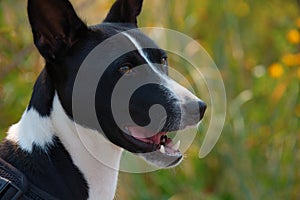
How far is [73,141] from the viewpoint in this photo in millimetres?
2439

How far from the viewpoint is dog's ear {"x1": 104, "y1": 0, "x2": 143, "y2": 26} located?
2.71 m

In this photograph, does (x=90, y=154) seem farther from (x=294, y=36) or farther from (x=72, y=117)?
(x=294, y=36)

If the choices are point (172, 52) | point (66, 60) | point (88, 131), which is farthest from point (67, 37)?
point (172, 52)

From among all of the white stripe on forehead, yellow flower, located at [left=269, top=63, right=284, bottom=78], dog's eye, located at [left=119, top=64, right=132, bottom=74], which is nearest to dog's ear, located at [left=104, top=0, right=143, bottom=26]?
the white stripe on forehead

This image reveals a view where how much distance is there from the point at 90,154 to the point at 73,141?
0.25ft

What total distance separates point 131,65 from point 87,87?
152 millimetres

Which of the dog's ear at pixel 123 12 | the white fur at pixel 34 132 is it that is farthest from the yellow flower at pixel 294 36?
the white fur at pixel 34 132

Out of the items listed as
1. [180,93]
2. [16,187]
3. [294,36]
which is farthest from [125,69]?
[294,36]

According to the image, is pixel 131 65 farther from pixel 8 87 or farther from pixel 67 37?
pixel 8 87

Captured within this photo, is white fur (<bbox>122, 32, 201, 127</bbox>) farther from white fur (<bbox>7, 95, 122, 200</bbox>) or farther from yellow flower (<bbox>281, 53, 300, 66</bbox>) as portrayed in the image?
yellow flower (<bbox>281, 53, 300, 66</bbox>)

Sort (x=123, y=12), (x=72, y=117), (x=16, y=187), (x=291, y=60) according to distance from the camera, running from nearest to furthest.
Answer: (x=16, y=187) → (x=72, y=117) → (x=123, y=12) → (x=291, y=60)

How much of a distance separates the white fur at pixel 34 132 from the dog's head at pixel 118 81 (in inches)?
3.2

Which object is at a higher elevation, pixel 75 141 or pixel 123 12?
pixel 123 12

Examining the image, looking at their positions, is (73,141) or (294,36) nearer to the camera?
(73,141)
